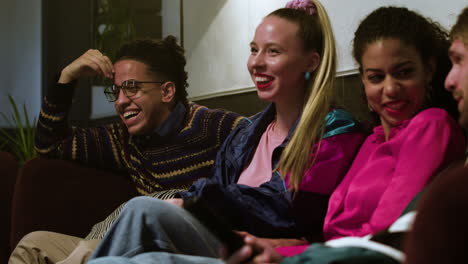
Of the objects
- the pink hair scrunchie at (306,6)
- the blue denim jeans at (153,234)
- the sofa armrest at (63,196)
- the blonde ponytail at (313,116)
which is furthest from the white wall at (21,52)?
the blue denim jeans at (153,234)

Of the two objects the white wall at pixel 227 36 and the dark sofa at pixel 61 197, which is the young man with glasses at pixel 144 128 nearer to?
the dark sofa at pixel 61 197

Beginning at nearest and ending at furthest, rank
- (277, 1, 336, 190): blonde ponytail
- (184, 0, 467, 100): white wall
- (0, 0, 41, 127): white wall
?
1. (277, 1, 336, 190): blonde ponytail
2. (184, 0, 467, 100): white wall
3. (0, 0, 41, 127): white wall

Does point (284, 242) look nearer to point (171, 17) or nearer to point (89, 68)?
point (89, 68)

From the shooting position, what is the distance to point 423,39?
156 centimetres

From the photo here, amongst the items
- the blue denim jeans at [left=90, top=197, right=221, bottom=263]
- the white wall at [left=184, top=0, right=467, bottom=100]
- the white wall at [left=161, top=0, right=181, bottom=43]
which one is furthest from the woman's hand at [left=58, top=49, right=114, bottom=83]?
the blue denim jeans at [left=90, top=197, right=221, bottom=263]

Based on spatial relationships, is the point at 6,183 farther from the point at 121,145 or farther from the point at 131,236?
the point at 131,236

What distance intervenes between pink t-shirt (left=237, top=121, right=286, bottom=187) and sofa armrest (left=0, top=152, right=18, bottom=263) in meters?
0.99

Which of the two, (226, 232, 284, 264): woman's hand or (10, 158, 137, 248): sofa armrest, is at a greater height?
(226, 232, 284, 264): woman's hand

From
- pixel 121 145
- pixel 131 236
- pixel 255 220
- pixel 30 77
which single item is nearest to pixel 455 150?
pixel 255 220

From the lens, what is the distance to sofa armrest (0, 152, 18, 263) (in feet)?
7.76

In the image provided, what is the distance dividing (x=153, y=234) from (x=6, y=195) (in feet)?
3.67

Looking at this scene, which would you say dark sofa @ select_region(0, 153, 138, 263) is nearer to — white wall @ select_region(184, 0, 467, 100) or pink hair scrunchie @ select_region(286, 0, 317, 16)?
white wall @ select_region(184, 0, 467, 100)

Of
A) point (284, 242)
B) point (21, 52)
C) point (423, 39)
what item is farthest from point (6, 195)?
point (21, 52)

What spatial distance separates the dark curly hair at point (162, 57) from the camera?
2412 millimetres
